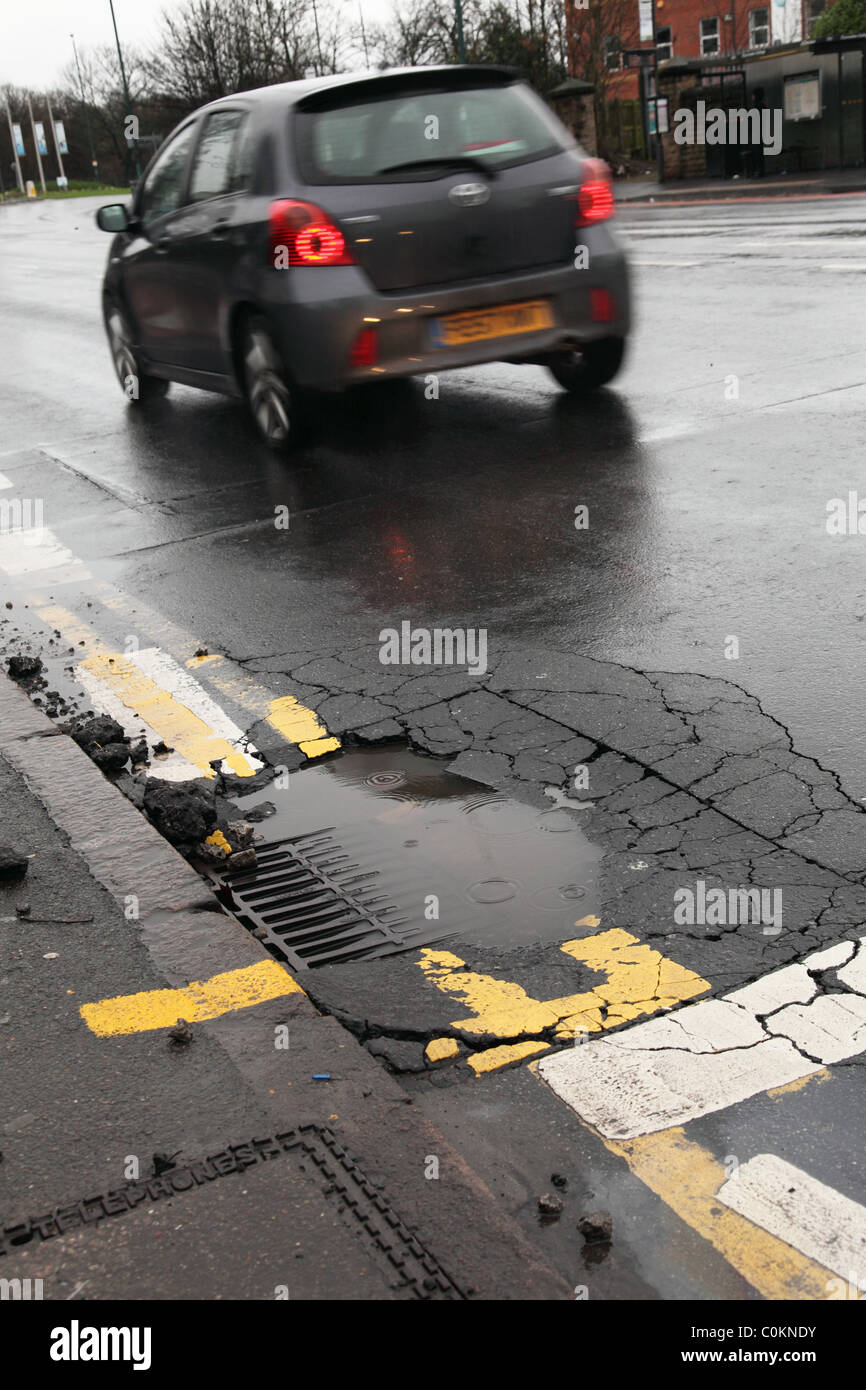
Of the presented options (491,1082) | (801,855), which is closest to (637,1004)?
(491,1082)

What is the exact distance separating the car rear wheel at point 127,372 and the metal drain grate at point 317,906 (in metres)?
6.91

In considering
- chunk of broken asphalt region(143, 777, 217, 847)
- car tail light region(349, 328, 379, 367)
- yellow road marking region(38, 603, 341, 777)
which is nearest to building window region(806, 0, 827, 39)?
car tail light region(349, 328, 379, 367)

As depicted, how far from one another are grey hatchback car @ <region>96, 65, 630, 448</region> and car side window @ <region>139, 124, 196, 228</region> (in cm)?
85

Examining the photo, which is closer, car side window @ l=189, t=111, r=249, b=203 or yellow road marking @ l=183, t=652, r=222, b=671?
yellow road marking @ l=183, t=652, r=222, b=671

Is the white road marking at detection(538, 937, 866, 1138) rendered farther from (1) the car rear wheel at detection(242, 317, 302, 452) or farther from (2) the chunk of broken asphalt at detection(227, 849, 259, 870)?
(1) the car rear wheel at detection(242, 317, 302, 452)

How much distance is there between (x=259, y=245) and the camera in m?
7.31

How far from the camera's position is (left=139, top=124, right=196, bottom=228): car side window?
8.59 metres

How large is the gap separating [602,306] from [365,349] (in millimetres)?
1397

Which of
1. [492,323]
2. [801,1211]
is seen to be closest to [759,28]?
[492,323]

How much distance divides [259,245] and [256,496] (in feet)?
4.29

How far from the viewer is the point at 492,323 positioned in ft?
23.6

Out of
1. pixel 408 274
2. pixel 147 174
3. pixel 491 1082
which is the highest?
pixel 147 174
